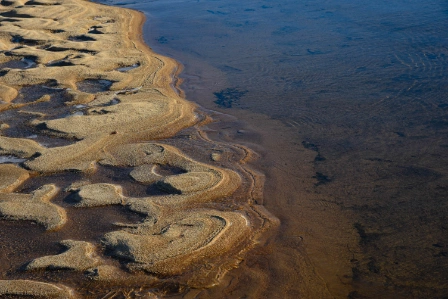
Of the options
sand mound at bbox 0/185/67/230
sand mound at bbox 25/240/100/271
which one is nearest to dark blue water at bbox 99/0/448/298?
sand mound at bbox 25/240/100/271

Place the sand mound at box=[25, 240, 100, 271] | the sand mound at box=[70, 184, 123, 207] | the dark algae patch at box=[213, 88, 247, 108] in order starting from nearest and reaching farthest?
1. the sand mound at box=[25, 240, 100, 271]
2. the sand mound at box=[70, 184, 123, 207]
3. the dark algae patch at box=[213, 88, 247, 108]

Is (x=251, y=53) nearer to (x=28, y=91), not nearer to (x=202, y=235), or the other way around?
(x=28, y=91)

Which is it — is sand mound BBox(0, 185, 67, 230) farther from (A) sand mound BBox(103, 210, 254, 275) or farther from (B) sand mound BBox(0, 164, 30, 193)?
(A) sand mound BBox(103, 210, 254, 275)

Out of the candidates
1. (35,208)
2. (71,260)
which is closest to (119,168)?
(35,208)

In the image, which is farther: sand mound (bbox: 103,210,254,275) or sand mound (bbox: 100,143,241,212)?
sand mound (bbox: 100,143,241,212)

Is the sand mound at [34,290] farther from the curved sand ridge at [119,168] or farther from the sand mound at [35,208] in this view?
the sand mound at [35,208]

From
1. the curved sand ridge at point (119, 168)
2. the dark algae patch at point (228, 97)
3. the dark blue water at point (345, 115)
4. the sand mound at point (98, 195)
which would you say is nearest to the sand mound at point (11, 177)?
the curved sand ridge at point (119, 168)
